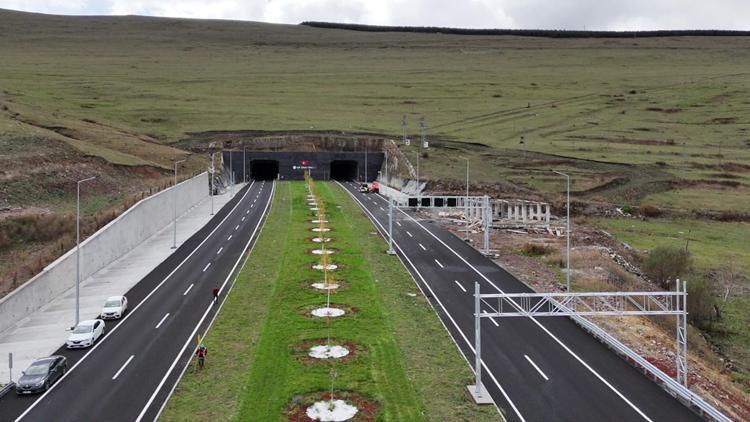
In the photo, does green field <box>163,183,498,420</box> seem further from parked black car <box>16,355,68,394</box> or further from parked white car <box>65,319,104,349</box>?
parked white car <box>65,319,104,349</box>

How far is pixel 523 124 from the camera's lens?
145125 mm

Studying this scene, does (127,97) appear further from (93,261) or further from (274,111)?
(93,261)

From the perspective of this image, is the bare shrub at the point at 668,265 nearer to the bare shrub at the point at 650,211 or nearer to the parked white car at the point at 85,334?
the bare shrub at the point at 650,211

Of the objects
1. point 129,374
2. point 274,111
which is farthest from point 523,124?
point 129,374

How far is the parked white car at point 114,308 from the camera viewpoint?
40750 mm

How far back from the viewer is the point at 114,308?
135ft

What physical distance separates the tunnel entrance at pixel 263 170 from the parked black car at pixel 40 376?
10341 centimetres

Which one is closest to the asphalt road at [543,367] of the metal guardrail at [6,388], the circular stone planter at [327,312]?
the circular stone planter at [327,312]

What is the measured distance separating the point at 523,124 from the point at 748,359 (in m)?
109

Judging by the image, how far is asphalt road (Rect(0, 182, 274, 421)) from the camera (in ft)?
91.7

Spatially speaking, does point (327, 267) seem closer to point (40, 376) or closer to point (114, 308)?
point (114, 308)

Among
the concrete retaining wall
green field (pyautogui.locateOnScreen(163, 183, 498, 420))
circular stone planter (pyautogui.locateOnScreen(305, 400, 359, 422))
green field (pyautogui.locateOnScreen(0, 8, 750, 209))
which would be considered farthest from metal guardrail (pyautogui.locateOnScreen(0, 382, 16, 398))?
green field (pyautogui.locateOnScreen(0, 8, 750, 209))

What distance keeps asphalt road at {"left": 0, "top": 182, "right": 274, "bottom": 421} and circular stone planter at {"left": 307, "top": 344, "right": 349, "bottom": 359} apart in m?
7.02

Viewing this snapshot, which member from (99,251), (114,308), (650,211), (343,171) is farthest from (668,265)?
(343,171)
